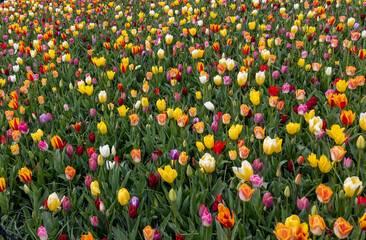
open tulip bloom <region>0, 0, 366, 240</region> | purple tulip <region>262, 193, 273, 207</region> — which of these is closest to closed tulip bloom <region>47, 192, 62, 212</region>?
open tulip bloom <region>0, 0, 366, 240</region>

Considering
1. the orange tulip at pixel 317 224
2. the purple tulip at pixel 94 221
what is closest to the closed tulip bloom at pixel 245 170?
the orange tulip at pixel 317 224

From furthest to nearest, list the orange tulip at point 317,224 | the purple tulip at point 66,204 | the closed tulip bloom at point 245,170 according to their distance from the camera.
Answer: the purple tulip at point 66,204 → the closed tulip bloom at point 245,170 → the orange tulip at point 317,224

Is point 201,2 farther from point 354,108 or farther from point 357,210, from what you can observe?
point 357,210

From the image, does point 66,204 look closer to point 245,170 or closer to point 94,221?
point 94,221

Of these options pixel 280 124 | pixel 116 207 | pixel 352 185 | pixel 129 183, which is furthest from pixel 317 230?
pixel 280 124

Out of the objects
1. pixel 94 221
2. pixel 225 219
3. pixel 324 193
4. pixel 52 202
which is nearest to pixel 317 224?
pixel 324 193

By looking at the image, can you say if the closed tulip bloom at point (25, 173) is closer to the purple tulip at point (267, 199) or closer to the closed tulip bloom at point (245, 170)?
the closed tulip bloom at point (245, 170)

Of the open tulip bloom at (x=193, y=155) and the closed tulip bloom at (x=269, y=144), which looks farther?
the closed tulip bloom at (x=269, y=144)

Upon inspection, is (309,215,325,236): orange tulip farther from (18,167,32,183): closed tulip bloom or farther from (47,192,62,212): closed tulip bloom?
(18,167,32,183): closed tulip bloom

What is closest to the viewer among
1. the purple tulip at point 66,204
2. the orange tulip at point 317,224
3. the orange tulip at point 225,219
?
the orange tulip at point 317,224

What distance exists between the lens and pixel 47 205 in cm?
179

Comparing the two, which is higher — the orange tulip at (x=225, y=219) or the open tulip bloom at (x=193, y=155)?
the orange tulip at (x=225, y=219)

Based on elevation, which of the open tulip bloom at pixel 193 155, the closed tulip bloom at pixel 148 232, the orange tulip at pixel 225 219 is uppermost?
the orange tulip at pixel 225 219

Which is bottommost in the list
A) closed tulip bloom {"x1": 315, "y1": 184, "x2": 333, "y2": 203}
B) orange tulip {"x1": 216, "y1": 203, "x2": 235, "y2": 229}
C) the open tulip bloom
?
the open tulip bloom
